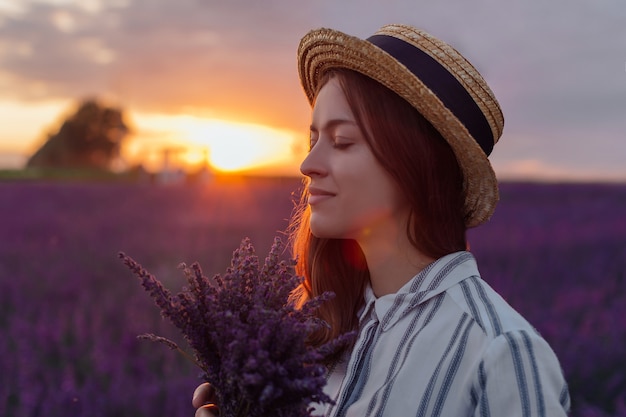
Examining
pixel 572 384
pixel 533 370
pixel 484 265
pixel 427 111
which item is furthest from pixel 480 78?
pixel 484 265

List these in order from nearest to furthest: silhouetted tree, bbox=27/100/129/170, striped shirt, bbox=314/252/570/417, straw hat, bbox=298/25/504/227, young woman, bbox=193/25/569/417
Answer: striped shirt, bbox=314/252/570/417, young woman, bbox=193/25/569/417, straw hat, bbox=298/25/504/227, silhouetted tree, bbox=27/100/129/170

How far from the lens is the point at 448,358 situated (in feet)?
4.25

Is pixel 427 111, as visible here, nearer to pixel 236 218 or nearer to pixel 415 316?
pixel 415 316

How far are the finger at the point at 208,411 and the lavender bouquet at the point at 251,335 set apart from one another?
0.15 feet

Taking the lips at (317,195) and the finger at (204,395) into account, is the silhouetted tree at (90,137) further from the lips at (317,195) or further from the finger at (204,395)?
the finger at (204,395)

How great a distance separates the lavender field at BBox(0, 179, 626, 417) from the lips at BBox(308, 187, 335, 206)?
1.26 metres

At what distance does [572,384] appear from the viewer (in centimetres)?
309

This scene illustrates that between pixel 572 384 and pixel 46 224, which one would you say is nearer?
pixel 572 384

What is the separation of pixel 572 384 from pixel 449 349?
80.6 inches

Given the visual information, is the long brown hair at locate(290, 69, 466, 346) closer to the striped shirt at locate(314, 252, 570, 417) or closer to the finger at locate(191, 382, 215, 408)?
the striped shirt at locate(314, 252, 570, 417)

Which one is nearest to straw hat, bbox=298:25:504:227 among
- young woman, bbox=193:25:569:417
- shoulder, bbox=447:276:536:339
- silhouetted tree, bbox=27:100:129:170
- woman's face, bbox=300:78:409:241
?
young woman, bbox=193:25:569:417

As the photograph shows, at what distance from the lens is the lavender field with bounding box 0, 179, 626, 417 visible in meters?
2.76

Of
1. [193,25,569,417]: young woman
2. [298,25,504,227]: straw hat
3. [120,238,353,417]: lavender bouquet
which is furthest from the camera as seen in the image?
[298,25,504,227]: straw hat

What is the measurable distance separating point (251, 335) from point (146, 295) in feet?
9.42
